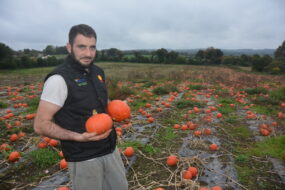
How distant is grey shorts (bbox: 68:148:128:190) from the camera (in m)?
2.36

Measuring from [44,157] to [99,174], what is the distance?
2.49m

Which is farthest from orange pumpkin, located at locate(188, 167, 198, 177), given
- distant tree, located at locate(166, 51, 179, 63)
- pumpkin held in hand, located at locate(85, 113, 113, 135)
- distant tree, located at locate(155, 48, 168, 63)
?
distant tree, located at locate(155, 48, 168, 63)

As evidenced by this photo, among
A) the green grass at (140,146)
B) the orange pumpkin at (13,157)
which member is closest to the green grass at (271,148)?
the green grass at (140,146)

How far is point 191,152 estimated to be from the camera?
14.9 feet

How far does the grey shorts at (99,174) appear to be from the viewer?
2.36 m

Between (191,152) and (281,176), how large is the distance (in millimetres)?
1755

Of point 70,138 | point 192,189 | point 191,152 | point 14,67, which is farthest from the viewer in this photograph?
point 14,67

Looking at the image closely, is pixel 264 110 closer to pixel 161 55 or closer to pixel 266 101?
pixel 266 101

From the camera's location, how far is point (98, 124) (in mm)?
2184

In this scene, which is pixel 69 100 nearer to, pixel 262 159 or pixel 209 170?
pixel 209 170

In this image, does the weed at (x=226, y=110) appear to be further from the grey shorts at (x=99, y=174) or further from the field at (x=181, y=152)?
the grey shorts at (x=99, y=174)

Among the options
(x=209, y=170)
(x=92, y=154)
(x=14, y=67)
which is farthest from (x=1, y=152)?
(x=14, y=67)

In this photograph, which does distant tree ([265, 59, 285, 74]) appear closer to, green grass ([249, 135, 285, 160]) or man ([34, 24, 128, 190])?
green grass ([249, 135, 285, 160])

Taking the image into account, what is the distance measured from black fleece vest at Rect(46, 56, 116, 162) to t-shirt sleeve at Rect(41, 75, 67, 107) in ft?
0.21
